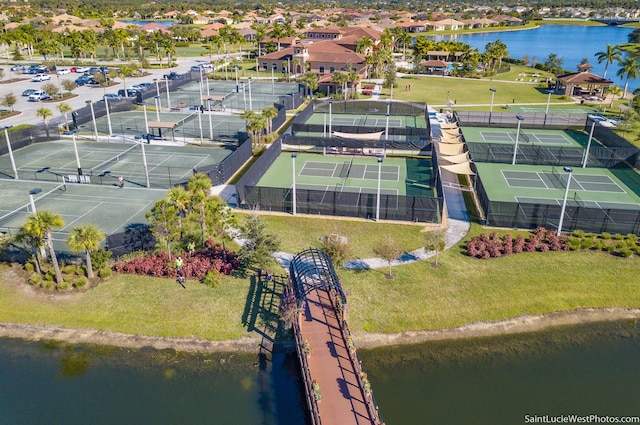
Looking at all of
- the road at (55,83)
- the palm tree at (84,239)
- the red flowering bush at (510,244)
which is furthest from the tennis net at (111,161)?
the red flowering bush at (510,244)

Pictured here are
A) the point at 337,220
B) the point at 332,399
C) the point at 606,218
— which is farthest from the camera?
the point at 337,220

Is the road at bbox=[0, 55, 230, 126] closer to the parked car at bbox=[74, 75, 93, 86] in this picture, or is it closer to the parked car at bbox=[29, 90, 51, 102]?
the parked car at bbox=[29, 90, 51, 102]

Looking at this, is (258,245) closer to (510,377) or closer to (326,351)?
(326,351)

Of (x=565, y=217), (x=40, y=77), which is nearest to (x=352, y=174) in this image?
(x=565, y=217)

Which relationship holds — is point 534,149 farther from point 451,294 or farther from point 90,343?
point 90,343

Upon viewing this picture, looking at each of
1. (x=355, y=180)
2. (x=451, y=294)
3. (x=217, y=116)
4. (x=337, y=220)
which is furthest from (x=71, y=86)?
(x=451, y=294)

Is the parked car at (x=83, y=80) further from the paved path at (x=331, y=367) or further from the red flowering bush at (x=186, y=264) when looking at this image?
the paved path at (x=331, y=367)
